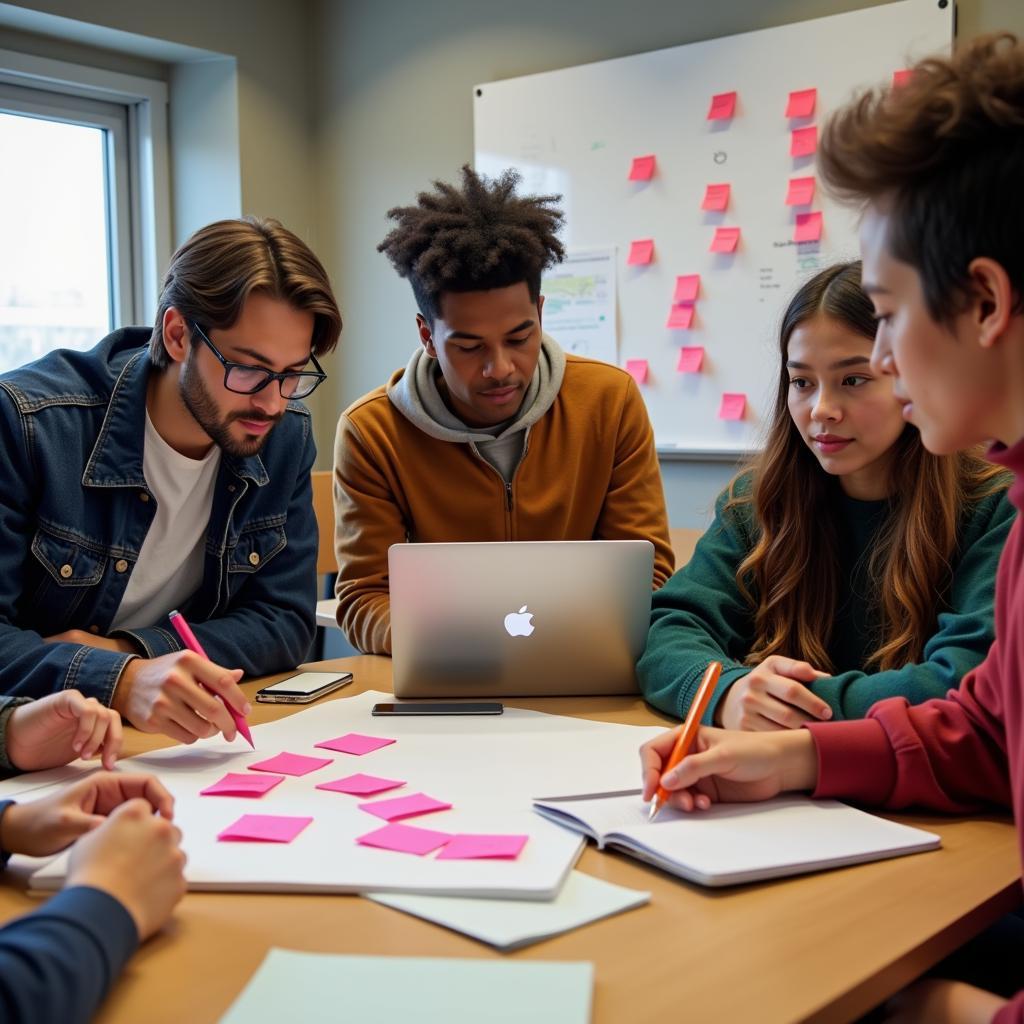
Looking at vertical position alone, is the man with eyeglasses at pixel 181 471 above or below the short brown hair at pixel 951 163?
below

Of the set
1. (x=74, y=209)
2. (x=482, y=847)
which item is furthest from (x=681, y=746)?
(x=74, y=209)

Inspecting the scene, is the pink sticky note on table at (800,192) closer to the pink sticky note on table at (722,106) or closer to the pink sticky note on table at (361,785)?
the pink sticky note on table at (722,106)

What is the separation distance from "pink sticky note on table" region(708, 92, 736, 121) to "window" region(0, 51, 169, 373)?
6.36 ft

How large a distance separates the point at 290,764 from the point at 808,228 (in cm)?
241

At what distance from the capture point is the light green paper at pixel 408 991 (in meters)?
0.72

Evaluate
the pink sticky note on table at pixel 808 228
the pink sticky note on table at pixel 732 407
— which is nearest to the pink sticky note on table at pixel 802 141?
the pink sticky note on table at pixel 808 228

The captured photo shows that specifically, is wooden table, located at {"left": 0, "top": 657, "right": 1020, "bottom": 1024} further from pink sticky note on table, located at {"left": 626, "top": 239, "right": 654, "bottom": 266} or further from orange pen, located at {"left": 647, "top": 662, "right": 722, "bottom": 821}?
→ pink sticky note on table, located at {"left": 626, "top": 239, "right": 654, "bottom": 266}

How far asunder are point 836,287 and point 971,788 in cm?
68

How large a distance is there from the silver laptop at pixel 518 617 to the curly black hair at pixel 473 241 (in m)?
0.61

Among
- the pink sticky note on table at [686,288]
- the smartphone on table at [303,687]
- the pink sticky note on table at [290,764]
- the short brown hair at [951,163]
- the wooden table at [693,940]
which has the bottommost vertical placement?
the wooden table at [693,940]

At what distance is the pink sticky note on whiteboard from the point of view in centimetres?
350

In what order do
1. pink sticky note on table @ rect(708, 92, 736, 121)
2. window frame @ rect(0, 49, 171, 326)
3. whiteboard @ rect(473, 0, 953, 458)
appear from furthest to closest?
window frame @ rect(0, 49, 171, 326), pink sticky note on table @ rect(708, 92, 736, 121), whiteboard @ rect(473, 0, 953, 458)

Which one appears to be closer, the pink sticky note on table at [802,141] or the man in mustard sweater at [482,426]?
the man in mustard sweater at [482,426]

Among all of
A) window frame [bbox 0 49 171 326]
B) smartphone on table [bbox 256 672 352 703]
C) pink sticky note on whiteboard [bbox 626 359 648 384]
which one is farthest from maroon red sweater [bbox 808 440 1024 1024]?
window frame [bbox 0 49 171 326]
